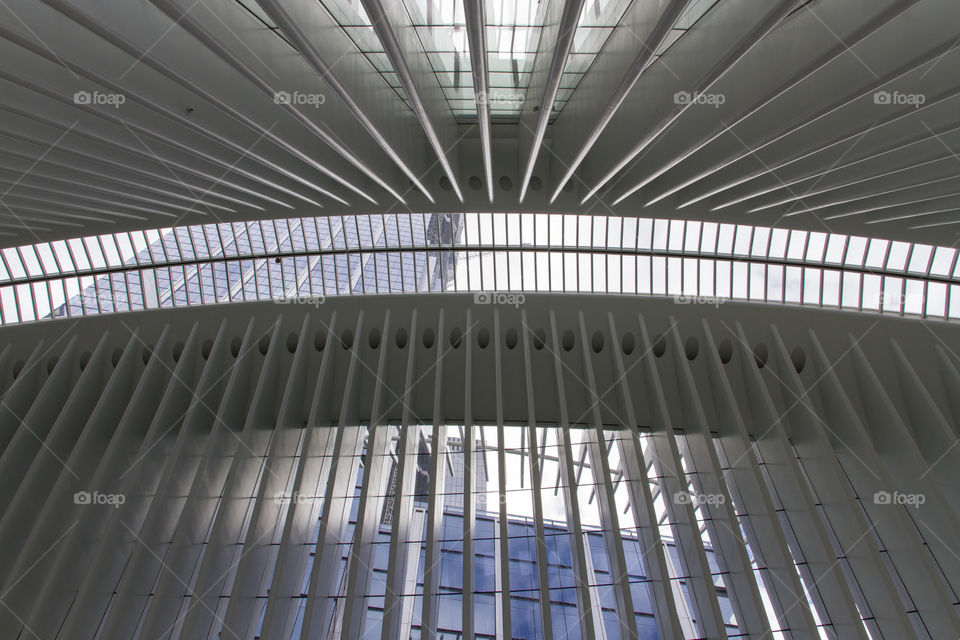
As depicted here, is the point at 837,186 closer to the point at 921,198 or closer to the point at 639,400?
the point at 921,198

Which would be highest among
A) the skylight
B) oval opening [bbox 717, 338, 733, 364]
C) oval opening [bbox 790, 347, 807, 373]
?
the skylight

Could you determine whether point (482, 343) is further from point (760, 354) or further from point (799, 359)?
point (799, 359)

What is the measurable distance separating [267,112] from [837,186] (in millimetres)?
8184

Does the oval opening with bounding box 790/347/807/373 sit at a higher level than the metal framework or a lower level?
higher

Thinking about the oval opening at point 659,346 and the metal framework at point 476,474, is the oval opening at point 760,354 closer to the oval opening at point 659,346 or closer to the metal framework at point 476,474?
the metal framework at point 476,474

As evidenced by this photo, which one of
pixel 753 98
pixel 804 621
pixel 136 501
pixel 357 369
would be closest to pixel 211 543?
pixel 136 501

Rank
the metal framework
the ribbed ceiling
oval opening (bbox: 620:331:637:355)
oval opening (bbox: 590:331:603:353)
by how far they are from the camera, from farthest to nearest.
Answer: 1. oval opening (bbox: 590:331:603:353)
2. oval opening (bbox: 620:331:637:355)
3. the metal framework
4. the ribbed ceiling

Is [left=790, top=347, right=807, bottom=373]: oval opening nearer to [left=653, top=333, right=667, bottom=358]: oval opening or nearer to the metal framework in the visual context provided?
the metal framework

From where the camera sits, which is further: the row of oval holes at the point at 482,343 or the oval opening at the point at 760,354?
the row of oval holes at the point at 482,343

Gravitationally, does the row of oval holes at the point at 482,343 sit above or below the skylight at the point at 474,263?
below

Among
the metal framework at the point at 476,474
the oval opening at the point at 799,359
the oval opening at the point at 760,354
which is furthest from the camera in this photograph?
the oval opening at the point at 760,354

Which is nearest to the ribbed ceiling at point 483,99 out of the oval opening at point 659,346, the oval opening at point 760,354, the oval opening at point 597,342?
the oval opening at point 760,354

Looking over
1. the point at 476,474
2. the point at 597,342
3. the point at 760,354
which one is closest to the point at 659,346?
the point at 597,342

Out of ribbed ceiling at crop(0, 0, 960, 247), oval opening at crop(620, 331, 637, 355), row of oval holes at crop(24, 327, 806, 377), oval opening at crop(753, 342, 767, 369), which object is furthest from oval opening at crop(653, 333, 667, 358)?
ribbed ceiling at crop(0, 0, 960, 247)
